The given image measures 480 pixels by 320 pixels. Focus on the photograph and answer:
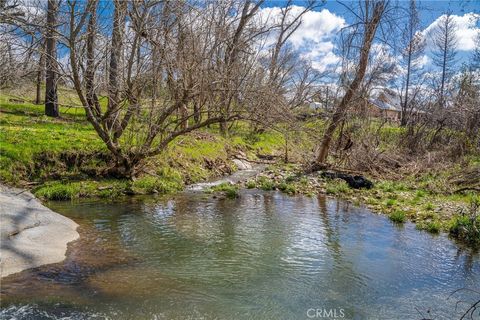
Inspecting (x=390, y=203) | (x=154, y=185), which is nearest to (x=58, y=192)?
(x=154, y=185)

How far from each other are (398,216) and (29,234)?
9038 mm

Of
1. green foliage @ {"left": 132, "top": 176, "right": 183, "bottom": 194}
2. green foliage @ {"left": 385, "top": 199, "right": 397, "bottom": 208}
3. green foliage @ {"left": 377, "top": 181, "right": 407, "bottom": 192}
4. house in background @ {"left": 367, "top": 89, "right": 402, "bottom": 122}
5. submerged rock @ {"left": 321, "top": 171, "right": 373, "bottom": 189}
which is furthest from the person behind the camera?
house in background @ {"left": 367, "top": 89, "right": 402, "bottom": 122}

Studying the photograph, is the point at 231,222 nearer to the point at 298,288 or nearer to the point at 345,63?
the point at 298,288

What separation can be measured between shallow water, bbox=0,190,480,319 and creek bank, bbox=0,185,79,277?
269 millimetres

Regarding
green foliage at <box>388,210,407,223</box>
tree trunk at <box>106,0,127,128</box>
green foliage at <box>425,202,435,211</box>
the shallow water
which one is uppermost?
tree trunk at <box>106,0,127,128</box>

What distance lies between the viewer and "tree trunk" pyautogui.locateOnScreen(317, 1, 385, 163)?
1657cm

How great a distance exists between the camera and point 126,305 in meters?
5.71

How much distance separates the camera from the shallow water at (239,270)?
5809 millimetres

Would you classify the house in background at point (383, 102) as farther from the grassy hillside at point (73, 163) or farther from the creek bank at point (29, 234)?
the creek bank at point (29, 234)

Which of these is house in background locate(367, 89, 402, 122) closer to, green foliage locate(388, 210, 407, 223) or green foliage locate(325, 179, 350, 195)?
green foliage locate(325, 179, 350, 195)

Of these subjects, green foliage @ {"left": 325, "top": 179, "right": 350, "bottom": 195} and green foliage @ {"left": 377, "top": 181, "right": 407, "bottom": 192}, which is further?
green foliage @ {"left": 377, "top": 181, "right": 407, "bottom": 192}

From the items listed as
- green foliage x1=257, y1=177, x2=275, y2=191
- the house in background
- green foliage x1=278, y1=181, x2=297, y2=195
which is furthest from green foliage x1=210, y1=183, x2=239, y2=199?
the house in background

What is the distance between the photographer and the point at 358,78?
18078mm

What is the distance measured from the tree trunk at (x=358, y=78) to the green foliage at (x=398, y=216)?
5.53 metres
